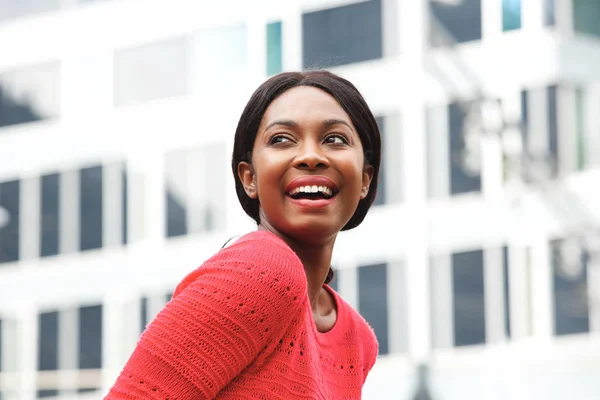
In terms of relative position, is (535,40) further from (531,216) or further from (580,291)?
(580,291)

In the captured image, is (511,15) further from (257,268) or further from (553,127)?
(257,268)

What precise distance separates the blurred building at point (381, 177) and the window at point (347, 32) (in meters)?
0.03

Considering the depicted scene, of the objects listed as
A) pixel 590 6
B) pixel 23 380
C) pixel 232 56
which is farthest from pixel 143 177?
pixel 590 6

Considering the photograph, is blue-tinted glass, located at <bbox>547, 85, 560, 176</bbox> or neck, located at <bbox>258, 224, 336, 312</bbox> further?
blue-tinted glass, located at <bbox>547, 85, 560, 176</bbox>

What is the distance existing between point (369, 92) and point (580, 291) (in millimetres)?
4691

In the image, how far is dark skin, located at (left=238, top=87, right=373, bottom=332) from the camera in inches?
75.7

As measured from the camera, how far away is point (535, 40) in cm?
1714

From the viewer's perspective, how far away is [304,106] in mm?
1966

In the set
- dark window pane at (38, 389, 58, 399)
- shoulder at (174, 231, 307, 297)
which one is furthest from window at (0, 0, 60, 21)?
shoulder at (174, 231, 307, 297)

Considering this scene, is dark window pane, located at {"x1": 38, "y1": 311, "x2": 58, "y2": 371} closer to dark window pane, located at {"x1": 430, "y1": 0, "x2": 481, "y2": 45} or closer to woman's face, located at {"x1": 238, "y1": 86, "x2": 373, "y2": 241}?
dark window pane, located at {"x1": 430, "y1": 0, "x2": 481, "y2": 45}

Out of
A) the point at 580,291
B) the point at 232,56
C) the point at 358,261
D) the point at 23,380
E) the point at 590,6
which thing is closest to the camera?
the point at 580,291

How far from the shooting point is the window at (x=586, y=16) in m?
17.0

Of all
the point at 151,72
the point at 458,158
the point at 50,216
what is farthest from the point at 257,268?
the point at 50,216

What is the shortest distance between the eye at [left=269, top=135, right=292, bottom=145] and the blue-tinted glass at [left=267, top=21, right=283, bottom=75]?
1745cm
